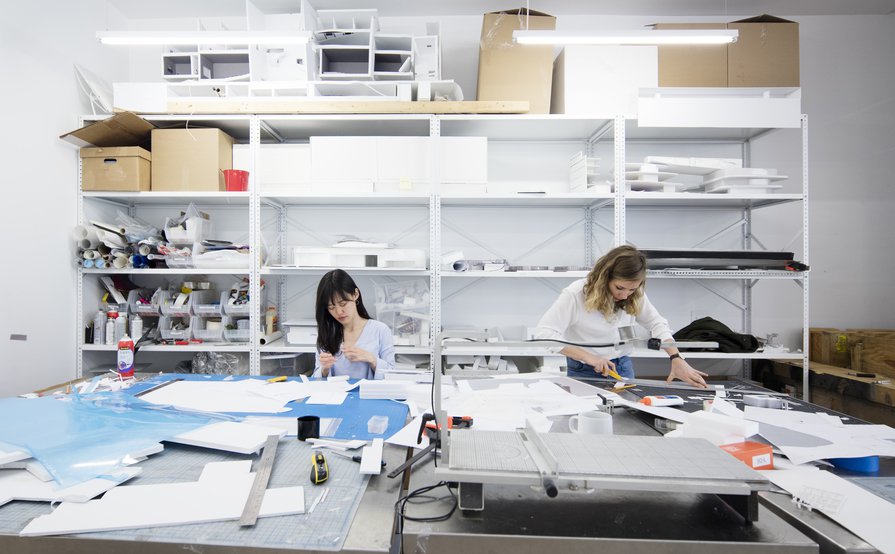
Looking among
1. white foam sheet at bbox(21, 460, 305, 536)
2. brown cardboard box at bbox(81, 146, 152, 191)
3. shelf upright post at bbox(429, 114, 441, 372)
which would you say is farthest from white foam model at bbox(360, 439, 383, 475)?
brown cardboard box at bbox(81, 146, 152, 191)

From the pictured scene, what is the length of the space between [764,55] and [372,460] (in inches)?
120

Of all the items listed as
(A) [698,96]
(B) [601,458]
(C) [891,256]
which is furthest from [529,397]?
(C) [891,256]

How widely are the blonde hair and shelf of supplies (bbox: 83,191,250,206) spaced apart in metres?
1.98

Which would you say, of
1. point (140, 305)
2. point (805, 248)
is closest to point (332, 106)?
point (140, 305)

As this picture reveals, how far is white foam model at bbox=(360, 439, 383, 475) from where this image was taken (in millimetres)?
897

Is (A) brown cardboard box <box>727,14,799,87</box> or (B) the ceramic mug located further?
(A) brown cardboard box <box>727,14,799,87</box>

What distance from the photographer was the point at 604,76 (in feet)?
8.21

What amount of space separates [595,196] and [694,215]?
93 centimetres

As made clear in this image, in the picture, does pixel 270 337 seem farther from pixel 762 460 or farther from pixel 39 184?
pixel 762 460

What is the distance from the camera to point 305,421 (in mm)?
1094

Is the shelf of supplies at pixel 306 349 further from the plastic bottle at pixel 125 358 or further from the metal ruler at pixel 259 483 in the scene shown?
the metal ruler at pixel 259 483

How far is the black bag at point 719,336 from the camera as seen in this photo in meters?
2.46

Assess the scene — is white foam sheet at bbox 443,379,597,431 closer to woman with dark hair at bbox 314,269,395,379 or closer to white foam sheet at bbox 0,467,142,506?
woman with dark hair at bbox 314,269,395,379

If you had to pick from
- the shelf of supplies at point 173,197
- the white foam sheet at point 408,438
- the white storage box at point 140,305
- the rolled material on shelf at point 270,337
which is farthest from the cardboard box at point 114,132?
the white foam sheet at point 408,438
